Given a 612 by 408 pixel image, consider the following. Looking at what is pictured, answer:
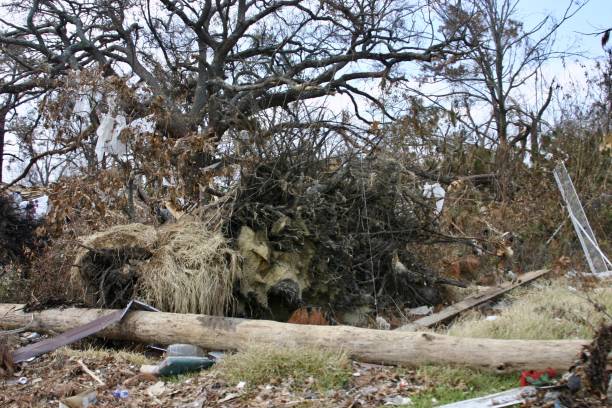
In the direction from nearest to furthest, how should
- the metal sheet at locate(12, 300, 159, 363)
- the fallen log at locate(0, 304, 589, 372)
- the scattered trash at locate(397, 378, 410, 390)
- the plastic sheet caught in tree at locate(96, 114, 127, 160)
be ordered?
the fallen log at locate(0, 304, 589, 372) → the scattered trash at locate(397, 378, 410, 390) → the metal sheet at locate(12, 300, 159, 363) → the plastic sheet caught in tree at locate(96, 114, 127, 160)

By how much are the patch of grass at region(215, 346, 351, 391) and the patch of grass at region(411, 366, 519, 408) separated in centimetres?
60

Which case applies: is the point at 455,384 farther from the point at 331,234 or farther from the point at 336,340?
the point at 331,234

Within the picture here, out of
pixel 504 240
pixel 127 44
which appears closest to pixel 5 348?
pixel 504 240

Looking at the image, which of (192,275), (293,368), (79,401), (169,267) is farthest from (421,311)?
(79,401)

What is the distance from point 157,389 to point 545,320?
10.4 feet

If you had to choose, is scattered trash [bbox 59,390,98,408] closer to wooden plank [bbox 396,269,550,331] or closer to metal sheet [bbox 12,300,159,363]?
metal sheet [bbox 12,300,159,363]

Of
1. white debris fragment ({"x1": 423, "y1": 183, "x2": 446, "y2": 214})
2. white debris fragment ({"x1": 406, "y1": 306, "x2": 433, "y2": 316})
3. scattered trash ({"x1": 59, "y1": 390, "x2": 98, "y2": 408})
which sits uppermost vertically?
white debris fragment ({"x1": 423, "y1": 183, "x2": 446, "y2": 214})

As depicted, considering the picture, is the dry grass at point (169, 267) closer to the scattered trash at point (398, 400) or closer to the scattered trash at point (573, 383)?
the scattered trash at point (398, 400)

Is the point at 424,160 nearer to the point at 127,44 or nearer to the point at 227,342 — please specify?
the point at 227,342

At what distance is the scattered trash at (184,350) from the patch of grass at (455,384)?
2039mm

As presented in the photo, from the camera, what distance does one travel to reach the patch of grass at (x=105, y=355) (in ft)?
19.5

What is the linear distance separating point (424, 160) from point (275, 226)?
316 cm

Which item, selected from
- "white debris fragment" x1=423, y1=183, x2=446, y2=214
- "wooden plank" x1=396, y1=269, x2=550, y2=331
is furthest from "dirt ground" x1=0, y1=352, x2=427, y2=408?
"white debris fragment" x1=423, y1=183, x2=446, y2=214

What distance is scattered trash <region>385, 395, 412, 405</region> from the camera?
4316 mm
